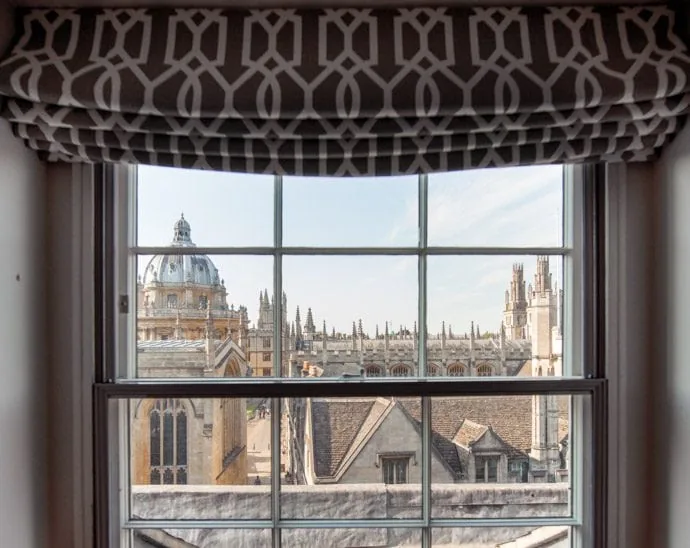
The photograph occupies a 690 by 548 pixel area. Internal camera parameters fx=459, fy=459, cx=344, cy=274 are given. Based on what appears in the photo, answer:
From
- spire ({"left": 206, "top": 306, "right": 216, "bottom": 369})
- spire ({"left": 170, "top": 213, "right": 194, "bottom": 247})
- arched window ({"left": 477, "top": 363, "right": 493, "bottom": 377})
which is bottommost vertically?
arched window ({"left": 477, "top": 363, "right": 493, "bottom": 377})

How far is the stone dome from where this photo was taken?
1.01 metres

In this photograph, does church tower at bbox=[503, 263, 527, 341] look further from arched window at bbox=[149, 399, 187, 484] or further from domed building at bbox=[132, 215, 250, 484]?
arched window at bbox=[149, 399, 187, 484]

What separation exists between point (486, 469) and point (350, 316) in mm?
460

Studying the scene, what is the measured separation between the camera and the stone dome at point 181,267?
101cm

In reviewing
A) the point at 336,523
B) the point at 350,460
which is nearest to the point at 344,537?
the point at 336,523

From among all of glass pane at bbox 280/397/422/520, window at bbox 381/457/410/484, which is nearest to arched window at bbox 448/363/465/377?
glass pane at bbox 280/397/422/520

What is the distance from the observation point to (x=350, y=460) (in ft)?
3.36

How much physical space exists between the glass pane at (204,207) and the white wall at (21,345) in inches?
8.1

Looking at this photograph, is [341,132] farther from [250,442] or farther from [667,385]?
[667,385]

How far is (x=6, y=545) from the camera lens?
0.84 m

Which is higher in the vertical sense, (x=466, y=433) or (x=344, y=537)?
(x=466, y=433)

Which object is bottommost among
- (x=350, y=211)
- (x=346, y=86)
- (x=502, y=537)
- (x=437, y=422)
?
(x=502, y=537)

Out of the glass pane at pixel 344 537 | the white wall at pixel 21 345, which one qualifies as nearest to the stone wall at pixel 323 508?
the glass pane at pixel 344 537

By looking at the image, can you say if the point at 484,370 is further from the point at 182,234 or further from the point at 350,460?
the point at 182,234
